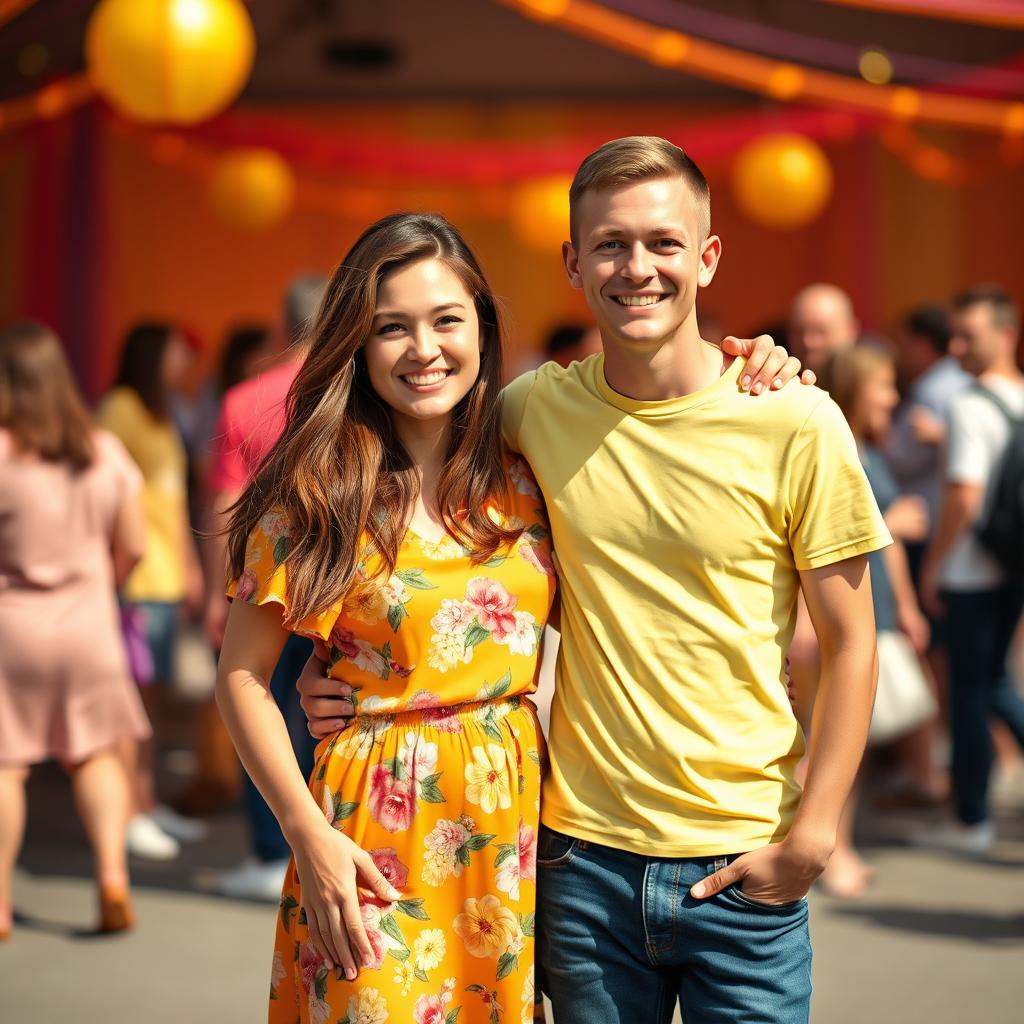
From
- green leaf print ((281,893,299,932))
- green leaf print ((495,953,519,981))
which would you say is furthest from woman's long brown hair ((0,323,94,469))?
green leaf print ((495,953,519,981))

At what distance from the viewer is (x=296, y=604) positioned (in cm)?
192

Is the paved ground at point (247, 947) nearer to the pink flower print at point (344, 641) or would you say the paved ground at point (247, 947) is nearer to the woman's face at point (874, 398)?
the woman's face at point (874, 398)

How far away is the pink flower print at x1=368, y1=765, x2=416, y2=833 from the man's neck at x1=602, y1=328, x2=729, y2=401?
641 millimetres

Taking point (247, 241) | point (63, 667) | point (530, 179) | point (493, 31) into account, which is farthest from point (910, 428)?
point (247, 241)

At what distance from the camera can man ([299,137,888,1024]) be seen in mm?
1884

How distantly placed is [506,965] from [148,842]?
124 inches

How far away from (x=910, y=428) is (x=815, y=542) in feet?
12.0

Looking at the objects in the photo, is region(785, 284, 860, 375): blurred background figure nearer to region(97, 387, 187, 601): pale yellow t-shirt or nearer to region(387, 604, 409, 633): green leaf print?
region(97, 387, 187, 601): pale yellow t-shirt

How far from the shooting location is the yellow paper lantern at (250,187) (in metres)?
8.34

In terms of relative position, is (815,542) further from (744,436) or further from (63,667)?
(63,667)

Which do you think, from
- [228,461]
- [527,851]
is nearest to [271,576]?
[527,851]

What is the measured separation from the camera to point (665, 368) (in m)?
1.96

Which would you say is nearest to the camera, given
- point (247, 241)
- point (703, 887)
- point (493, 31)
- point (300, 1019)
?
point (703, 887)

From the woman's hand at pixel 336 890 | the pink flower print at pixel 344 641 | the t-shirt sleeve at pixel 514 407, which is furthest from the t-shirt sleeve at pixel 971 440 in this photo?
the woman's hand at pixel 336 890
